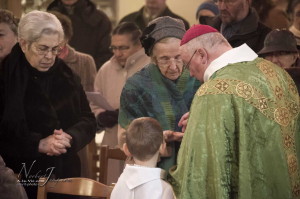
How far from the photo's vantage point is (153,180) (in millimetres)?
4246

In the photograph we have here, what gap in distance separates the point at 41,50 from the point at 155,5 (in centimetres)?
201

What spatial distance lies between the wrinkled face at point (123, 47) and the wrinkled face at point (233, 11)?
2.48 ft

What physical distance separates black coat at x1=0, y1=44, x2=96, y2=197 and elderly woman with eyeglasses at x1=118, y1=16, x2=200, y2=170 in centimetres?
34

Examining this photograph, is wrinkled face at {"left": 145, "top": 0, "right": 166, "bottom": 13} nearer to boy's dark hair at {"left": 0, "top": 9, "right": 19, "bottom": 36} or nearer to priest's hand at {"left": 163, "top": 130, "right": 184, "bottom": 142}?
boy's dark hair at {"left": 0, "top": 9, "right": 19, "bottom": 36}

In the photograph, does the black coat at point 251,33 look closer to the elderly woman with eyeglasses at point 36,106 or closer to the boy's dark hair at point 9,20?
the elderly woman with eyeglasses at point 36,106

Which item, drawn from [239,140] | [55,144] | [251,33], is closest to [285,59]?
[251,33]

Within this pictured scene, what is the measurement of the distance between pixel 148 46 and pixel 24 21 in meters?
0.76

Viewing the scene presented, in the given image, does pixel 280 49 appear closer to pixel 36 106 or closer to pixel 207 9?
pixel 207 9

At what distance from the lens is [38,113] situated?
510 centimetres

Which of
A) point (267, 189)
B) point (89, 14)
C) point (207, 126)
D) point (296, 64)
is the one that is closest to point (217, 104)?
point (207, 126)

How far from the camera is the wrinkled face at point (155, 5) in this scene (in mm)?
6809

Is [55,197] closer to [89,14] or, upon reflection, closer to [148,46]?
[148,46]

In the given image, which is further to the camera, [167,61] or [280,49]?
[280,49]

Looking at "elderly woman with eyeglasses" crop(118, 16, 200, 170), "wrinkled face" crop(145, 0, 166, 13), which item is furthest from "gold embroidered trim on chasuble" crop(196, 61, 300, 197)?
"wrinkled face" crop(145, 0, 166, 13)
